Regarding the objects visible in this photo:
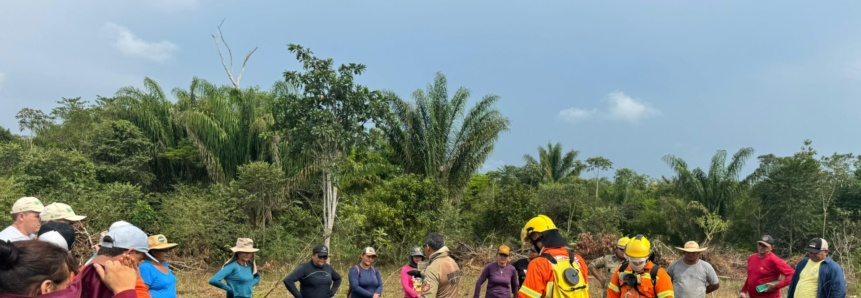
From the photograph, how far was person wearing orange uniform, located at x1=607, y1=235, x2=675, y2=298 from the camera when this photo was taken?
3.98 m

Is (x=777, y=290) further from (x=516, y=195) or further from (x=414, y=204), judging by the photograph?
(x=516, y=195)

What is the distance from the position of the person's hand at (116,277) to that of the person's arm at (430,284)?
2.99 m

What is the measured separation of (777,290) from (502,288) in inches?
122

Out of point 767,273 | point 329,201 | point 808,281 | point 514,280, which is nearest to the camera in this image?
point 808,281

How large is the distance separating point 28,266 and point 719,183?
→ 2477 centimetres

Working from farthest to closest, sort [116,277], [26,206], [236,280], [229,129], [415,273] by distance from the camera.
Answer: [229,129], [236,280], [415,273], [26,206], [116,277]

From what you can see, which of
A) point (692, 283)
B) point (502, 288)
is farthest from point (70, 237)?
point (692, 283)

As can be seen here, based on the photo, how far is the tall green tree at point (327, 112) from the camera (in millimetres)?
13195

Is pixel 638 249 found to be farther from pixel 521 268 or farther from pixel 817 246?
pixel 817 246

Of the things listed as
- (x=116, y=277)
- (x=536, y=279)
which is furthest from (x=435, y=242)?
(x=116, y=277)

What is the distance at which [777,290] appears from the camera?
5637 mm

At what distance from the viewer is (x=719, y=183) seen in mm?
22234

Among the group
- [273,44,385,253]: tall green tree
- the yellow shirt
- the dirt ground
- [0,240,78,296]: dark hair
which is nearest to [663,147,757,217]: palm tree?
the dirt ground

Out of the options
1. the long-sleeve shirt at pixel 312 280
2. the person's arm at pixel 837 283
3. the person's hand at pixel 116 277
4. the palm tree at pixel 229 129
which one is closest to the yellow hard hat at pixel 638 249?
the person's arm at pixel 837 283
